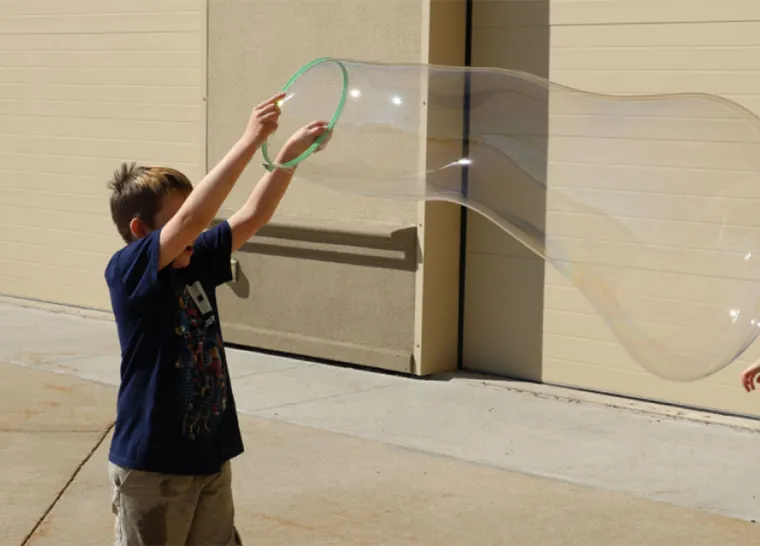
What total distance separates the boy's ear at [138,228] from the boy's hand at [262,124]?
0.47 m

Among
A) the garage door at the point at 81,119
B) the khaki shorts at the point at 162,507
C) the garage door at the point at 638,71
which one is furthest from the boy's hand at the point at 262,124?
the garage door at the point at 81,119

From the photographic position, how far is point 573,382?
26.2 feet

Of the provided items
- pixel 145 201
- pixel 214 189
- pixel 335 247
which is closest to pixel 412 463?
pixel 335 247

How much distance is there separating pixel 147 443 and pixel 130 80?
7.42 metres

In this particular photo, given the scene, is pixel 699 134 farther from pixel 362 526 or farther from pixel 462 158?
pixel 362 526

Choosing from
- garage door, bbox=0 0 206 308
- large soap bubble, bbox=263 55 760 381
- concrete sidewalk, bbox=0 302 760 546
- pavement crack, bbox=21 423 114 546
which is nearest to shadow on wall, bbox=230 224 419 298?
concrete sidewalk, bbox=0 302 760 546

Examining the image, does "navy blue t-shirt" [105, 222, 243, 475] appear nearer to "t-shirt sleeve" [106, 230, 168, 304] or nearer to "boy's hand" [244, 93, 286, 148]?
"t-shirt sleeve" [106, 230, 168, 304]

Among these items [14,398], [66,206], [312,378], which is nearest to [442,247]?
[312,378]

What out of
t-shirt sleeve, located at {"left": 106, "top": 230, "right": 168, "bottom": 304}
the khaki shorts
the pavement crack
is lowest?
the pavement crack

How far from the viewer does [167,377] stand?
10.8 ft

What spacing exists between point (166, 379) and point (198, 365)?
0.09 metres

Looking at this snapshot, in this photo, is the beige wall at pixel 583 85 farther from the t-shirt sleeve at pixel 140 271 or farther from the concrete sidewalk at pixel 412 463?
the t-shirt sleeve at pixel 140 271

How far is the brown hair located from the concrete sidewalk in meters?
2.11

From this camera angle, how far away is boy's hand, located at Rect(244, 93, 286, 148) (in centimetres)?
302
